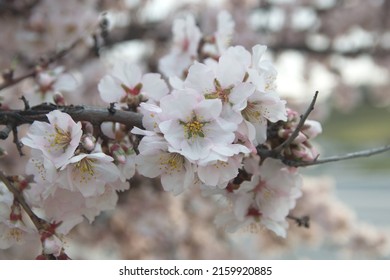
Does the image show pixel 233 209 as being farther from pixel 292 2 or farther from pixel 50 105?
pixel 292 2

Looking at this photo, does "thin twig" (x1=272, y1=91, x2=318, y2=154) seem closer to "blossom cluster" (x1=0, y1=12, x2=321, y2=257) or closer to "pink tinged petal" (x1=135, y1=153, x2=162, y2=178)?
"blossom cluster" (x1=0, y1=12, x2=321, y2=257)

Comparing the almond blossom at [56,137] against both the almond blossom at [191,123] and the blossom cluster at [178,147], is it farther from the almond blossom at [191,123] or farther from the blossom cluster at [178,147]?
the almond blossom at [191,123]

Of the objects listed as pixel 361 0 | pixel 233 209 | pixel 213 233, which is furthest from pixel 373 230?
pixel 233 209

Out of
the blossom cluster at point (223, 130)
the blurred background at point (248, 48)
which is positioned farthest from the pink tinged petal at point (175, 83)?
the blurred background at point (248, 48)

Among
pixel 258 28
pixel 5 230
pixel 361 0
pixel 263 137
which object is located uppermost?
pixel 361 0

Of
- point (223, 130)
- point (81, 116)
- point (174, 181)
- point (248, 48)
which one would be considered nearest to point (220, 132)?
point (223, 130)

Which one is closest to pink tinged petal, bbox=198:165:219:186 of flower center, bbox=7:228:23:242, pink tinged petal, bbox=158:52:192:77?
flower center, bbox=7:228:23:242

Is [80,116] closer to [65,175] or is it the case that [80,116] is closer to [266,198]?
[65,175]
